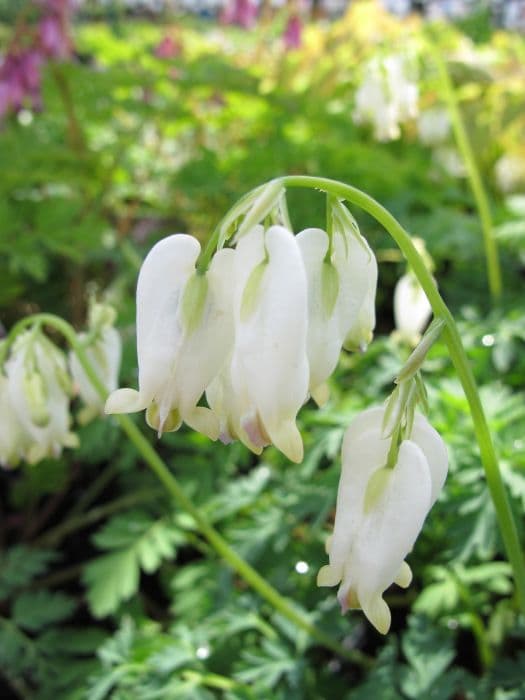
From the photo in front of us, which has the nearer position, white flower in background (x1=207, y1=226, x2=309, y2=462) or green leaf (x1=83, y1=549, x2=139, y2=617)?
white flower in background (x1=207, y1=226, x2=309, y2=462)

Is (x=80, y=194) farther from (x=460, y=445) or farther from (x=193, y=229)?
(x=460, y=445)

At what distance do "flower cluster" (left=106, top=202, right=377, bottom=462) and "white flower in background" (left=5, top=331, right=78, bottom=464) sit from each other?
50 centimetres

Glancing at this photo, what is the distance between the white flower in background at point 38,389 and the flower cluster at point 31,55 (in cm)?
215

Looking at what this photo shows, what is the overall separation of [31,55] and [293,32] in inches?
56.7

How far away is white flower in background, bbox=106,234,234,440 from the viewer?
31.0 inches

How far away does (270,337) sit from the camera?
2.38 ft

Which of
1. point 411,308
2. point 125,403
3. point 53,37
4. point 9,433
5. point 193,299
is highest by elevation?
point 53,37

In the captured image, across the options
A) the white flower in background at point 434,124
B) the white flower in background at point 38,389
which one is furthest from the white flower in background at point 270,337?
the white flower in background at point 434,124

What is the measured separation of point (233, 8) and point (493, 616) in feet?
11.2

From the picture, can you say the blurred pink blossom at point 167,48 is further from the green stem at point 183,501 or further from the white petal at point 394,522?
the white petal at point 394,522

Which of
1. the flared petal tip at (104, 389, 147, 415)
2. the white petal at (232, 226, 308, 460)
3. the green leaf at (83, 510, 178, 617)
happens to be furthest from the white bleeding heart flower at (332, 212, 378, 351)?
the green leaf at (83, 510, 178, 617)

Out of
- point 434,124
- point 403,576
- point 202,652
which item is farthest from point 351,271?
point 434,124

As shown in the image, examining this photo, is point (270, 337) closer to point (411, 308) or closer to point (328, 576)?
point (328, 576)

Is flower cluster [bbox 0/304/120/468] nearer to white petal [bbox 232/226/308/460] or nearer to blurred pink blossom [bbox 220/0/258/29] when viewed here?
white petal [bbox 232/226/308/460]
